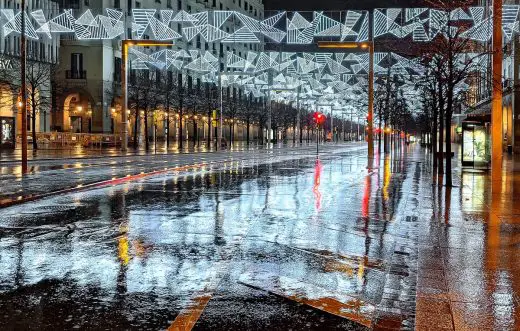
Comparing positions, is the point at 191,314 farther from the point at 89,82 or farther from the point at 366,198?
the point at 89,82

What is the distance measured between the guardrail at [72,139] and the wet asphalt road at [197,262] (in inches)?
1988

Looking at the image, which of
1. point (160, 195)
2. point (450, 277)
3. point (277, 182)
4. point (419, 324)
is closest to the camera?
point (419, 324)

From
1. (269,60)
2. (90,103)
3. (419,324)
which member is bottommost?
(419,324)

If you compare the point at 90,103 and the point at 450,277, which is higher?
the point at 90,103

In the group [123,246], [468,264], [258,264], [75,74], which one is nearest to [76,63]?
[75,74]

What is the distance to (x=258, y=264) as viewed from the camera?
8.24 meters

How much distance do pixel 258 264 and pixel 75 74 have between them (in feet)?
234

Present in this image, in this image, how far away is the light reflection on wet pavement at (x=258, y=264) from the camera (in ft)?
19.6

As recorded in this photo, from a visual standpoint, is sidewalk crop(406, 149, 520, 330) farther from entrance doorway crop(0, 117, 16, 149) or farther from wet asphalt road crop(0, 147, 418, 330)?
entrance doorway crop(0, 117, 16, 149)

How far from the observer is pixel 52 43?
2682 inches

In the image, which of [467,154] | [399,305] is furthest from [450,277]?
[467,154]

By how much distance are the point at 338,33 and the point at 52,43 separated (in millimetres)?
38628

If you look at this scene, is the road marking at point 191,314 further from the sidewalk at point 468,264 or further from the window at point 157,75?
the window at point 157,75

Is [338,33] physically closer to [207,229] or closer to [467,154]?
[467,154]
